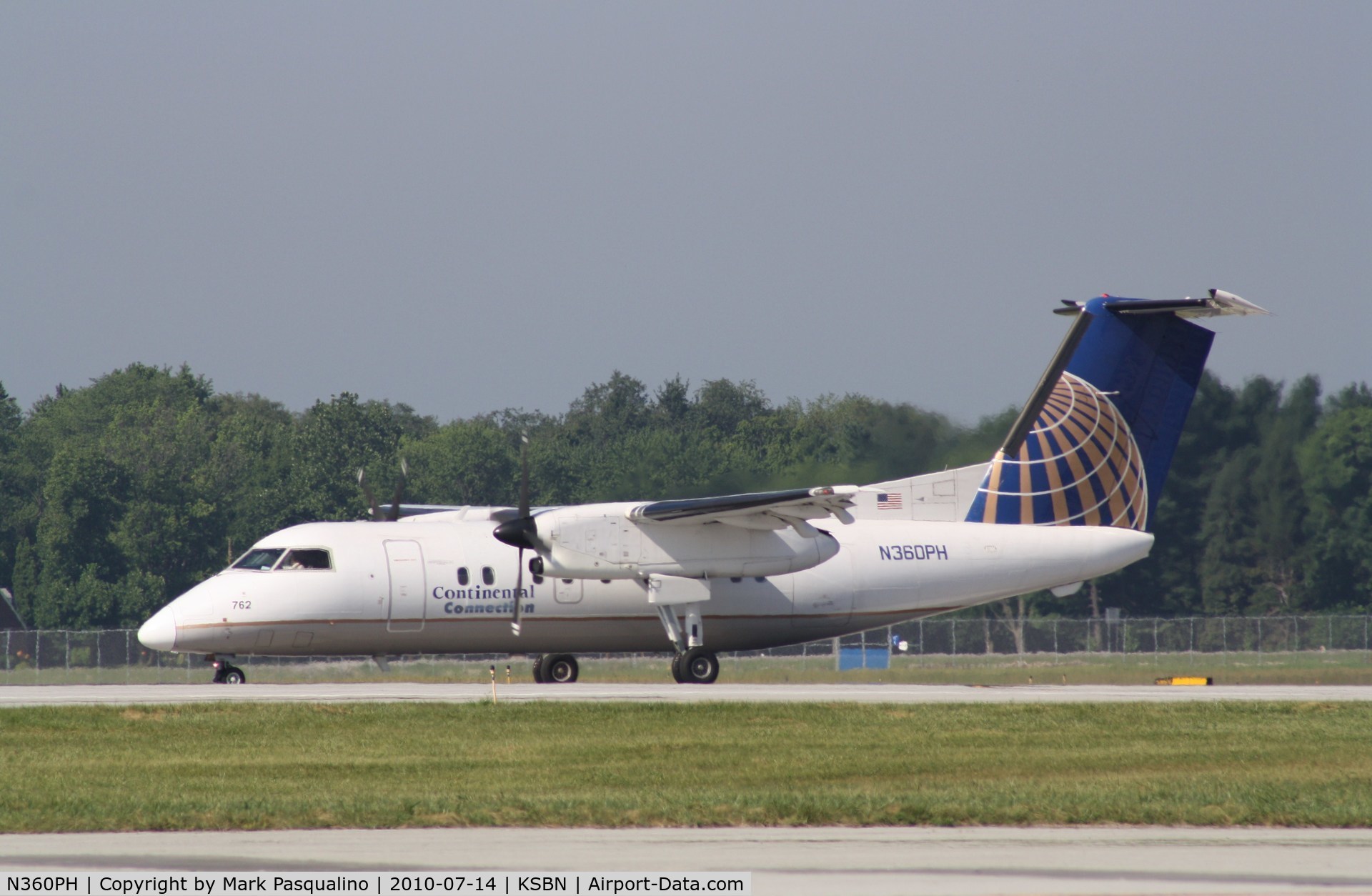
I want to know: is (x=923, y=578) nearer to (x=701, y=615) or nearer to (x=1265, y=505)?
(x=701, y=615)

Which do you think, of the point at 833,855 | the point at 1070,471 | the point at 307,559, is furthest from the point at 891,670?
the point at 833,855

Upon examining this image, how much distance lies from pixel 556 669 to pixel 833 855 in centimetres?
1717

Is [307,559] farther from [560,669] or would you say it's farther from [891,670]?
[891,670]

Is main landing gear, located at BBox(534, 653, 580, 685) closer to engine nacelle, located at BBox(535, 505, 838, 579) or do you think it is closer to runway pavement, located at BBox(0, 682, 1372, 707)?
runway pavement, located at BBox(0, 682, 1372, 707)

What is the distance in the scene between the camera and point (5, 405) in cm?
8500

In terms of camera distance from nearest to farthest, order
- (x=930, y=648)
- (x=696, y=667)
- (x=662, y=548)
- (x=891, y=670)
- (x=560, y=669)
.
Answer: (x=662, y=548) < (x=696, y=667) < (x=560, y=669) < (x=891, y=670) < (x=930, y=648)

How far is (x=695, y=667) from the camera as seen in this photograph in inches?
995

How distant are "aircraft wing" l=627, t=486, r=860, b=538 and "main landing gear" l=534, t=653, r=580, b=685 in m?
3.53

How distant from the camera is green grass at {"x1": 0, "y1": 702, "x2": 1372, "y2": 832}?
39.4 feet

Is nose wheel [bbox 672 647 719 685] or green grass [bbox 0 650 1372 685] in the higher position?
nose wheel [bbox 672 647 719 685]

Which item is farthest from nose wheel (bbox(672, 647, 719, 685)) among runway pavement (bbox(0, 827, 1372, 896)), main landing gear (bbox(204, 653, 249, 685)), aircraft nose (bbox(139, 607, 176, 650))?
runway pavement (bbox(0, 827, 1372, 896))

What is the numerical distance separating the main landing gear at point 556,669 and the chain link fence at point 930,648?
10640mm

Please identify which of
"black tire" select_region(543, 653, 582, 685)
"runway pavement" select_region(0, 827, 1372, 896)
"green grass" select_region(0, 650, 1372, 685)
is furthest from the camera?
"green grass" select_region(0, 650, 1372, 685)

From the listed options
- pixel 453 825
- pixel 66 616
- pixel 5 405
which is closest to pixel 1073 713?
pixel 453 825
